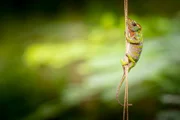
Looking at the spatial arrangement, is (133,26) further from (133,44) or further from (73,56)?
(73,56)

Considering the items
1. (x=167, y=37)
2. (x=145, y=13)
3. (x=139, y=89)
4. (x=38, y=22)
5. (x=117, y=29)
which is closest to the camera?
(x=167, y=37)

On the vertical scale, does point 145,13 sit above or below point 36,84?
above

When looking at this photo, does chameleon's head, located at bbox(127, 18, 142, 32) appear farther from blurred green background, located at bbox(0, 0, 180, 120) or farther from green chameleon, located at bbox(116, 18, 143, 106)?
blurred green background, located at bbox(0, 0, 180, 120)

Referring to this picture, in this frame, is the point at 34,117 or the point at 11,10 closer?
the point at 34,117

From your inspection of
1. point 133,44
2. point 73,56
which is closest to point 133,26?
point 133,44

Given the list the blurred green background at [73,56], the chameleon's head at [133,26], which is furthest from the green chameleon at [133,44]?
the blurred green background at [73,56]

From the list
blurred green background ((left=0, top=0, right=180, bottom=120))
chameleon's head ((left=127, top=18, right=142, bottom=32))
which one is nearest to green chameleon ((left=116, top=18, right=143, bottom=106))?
chameleon's head ((left=127, top=18, right=142, bottom=32))

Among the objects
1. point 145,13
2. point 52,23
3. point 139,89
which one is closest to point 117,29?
point 139,89

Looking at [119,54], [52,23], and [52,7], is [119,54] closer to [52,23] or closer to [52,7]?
[52,23]
